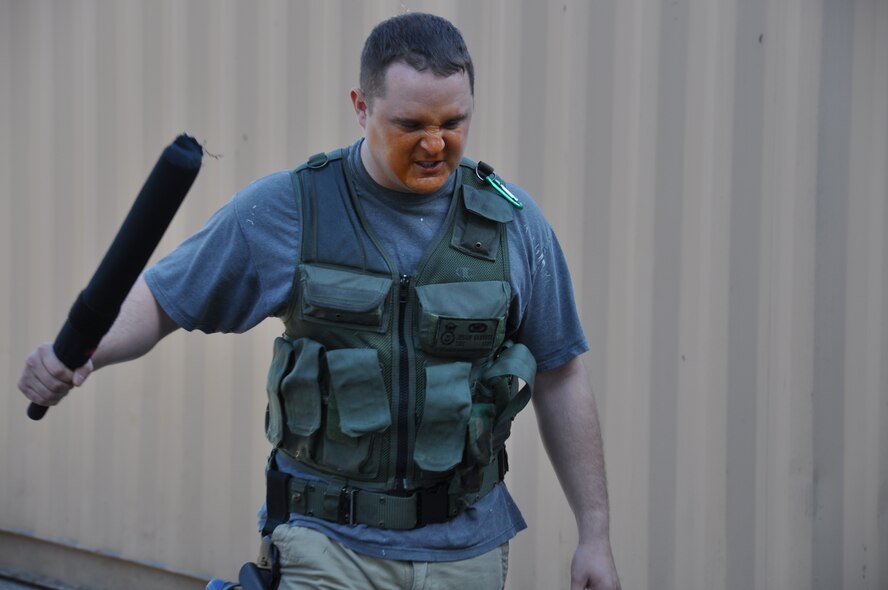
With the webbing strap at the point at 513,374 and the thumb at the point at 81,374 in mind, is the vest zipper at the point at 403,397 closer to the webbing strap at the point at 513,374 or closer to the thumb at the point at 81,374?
the webbing strap at the point at 513,374

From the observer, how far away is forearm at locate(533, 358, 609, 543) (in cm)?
303

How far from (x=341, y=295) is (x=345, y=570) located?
0.61m

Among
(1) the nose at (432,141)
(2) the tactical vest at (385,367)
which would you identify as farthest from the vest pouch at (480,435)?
(1) the nose at (432,141)

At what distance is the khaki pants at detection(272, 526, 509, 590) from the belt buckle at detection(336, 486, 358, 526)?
6cm

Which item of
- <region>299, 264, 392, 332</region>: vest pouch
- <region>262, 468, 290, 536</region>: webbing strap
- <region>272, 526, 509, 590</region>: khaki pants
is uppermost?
<region>299, 264, 392, 332</region>: vest pouch

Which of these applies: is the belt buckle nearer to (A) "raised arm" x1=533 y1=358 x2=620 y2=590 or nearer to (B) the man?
(B) the man

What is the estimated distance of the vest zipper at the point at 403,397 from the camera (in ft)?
9.18

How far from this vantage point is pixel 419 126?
2699mm

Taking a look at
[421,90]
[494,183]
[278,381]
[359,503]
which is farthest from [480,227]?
[359,503]

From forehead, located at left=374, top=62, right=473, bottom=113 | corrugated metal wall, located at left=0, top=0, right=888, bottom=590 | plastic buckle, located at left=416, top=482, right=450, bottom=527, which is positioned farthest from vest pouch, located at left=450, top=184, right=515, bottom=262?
corrugated metal wall, located at left=0, top=0, right=888, bottom=590

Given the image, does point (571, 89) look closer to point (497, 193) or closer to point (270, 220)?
point (497, 193)

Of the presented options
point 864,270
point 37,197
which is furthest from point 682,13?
point 37,197

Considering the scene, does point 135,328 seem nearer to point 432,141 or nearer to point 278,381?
point 278,381

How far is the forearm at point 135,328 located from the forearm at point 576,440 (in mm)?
940
